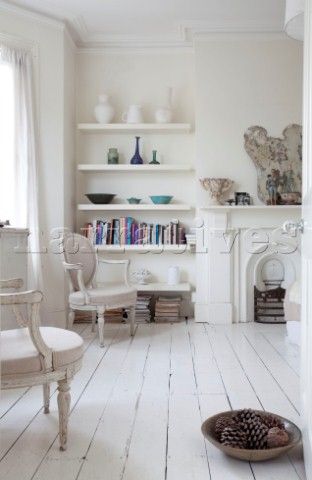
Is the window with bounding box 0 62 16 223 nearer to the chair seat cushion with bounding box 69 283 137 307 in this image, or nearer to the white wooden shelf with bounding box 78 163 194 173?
the white wooden shelf with bounding box 78 163 194 173

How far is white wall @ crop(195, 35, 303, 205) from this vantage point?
18.0 ft

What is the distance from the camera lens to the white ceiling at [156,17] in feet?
16.0

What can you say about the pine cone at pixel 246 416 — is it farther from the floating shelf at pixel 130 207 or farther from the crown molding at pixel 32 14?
the crown molding at pixel 32 14

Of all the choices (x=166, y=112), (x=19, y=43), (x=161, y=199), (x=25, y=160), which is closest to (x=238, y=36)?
(x=166, y=112)

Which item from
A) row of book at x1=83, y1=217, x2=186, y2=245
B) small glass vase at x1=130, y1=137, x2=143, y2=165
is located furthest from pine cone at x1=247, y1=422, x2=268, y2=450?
small glass vase at x1=130, y1=137, x2=143, y2=165

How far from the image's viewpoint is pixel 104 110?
5.62 m

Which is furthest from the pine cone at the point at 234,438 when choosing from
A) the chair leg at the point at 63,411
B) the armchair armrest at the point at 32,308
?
the armchair armrest at the point at 32,308

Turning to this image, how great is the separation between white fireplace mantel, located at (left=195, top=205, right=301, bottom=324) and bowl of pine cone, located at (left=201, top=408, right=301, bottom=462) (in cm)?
315

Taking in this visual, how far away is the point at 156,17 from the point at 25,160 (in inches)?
80.6

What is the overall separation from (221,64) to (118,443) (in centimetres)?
439

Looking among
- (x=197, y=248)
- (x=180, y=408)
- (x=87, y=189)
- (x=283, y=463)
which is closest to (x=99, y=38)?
(x=87, y=189)

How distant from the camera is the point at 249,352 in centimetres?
415

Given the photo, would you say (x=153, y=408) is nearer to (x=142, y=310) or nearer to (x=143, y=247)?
(x=142, y=310)

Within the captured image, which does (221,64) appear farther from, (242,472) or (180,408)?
(242,472)
